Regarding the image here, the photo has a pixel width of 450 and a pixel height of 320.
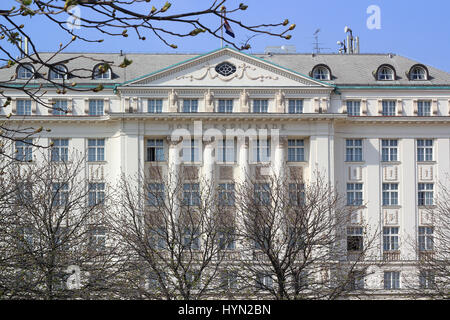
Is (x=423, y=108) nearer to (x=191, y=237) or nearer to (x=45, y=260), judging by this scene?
(x=191, y=237)

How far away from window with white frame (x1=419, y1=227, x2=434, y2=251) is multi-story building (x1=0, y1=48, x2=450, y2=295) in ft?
0.49

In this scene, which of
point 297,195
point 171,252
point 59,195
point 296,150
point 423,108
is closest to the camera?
point 171,252

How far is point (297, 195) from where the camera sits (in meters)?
46.4

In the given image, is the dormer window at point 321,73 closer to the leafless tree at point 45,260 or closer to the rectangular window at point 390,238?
the rectangular window at point 390,238

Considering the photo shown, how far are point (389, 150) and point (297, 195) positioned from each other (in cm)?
1707

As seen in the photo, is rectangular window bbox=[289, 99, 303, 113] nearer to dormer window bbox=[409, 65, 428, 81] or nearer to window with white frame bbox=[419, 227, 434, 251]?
dormer window bbox=[409, 65, 428, 81]

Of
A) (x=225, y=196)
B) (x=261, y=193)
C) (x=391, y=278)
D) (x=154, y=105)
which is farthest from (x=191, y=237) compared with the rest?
(x=391, y=278)

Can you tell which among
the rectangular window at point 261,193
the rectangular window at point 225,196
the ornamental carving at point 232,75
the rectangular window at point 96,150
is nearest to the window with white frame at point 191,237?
the rectangular window at point 225,196

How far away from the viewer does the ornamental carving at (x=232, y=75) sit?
60.0 m

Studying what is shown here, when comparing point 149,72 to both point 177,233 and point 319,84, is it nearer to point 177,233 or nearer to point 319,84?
point 319,84

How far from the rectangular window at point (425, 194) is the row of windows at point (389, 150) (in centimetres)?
178

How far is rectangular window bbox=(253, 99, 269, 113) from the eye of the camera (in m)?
60.1

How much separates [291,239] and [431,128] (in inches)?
898
